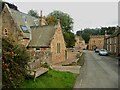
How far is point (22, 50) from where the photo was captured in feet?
46.8

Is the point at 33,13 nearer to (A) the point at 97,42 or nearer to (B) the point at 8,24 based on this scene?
(A) the point at 97,42

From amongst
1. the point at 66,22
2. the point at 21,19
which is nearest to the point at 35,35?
the point at 21,19

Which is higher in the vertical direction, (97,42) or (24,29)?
(24,29)

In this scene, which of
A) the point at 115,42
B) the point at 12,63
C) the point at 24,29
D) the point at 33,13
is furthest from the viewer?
the point at 33,13

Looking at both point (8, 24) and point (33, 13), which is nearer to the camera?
point (8, 24)

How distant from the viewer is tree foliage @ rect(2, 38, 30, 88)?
39.8 feet

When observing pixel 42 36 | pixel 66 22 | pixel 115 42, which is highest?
pixel 66 22

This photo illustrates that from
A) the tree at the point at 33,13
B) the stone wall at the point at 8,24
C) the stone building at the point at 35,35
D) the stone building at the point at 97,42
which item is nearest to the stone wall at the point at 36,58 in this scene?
the stone building at the point at 35,35

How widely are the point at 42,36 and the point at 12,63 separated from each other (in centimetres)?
2556

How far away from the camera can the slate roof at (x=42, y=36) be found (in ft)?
120

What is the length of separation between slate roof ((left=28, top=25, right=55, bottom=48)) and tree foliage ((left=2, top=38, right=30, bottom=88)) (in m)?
21.8

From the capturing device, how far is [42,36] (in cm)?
3819

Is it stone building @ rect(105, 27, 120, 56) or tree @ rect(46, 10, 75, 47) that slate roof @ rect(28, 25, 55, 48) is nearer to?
stone building @ rect(105, 27, 120, 56)

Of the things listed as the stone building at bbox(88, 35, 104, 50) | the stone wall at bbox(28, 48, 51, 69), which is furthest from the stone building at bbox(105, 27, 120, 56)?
the stone building at bbox(88, 35, 104, 50)
